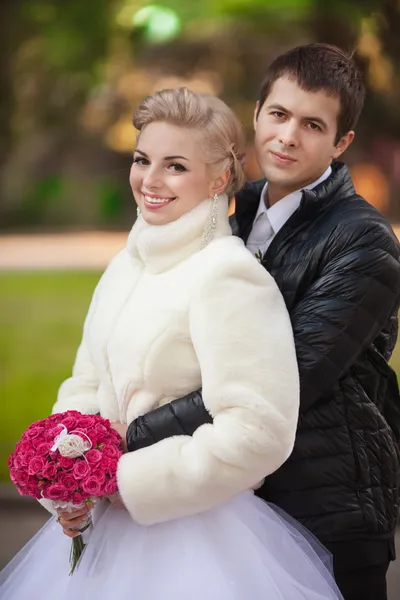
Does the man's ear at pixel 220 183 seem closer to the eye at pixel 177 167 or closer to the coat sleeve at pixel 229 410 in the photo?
the eye at pixel 177 167

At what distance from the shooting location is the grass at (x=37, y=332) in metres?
5.77

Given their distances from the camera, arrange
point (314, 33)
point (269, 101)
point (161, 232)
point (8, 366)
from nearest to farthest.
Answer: point (161, 232)
point (269, 101)
point (314, 33)
point (8, 366)

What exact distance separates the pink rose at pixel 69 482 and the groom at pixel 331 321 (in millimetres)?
165

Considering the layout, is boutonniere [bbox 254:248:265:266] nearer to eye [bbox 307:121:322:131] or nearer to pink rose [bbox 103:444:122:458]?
eye [bbox 307:121:322:131]

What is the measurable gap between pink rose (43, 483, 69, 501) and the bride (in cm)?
9

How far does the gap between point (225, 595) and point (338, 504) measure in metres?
0.39

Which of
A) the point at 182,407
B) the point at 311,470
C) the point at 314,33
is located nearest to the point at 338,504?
the point at 311,470

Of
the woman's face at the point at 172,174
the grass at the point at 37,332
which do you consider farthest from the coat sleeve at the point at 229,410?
the grass at the point at 37,332

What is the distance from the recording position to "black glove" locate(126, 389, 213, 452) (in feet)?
6.47

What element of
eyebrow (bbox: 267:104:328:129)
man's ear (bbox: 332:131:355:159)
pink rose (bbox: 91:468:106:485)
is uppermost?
eyebrow (bbox: 267:104:328:129)

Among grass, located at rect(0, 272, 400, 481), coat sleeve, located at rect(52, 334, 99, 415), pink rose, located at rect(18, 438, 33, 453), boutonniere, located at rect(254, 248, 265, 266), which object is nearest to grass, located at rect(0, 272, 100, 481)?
grass, located at rect(0, 272, 400, 481)

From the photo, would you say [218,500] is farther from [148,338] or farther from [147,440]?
[148,338]

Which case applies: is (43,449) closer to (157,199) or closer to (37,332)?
(157,199)

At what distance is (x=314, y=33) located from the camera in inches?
212
